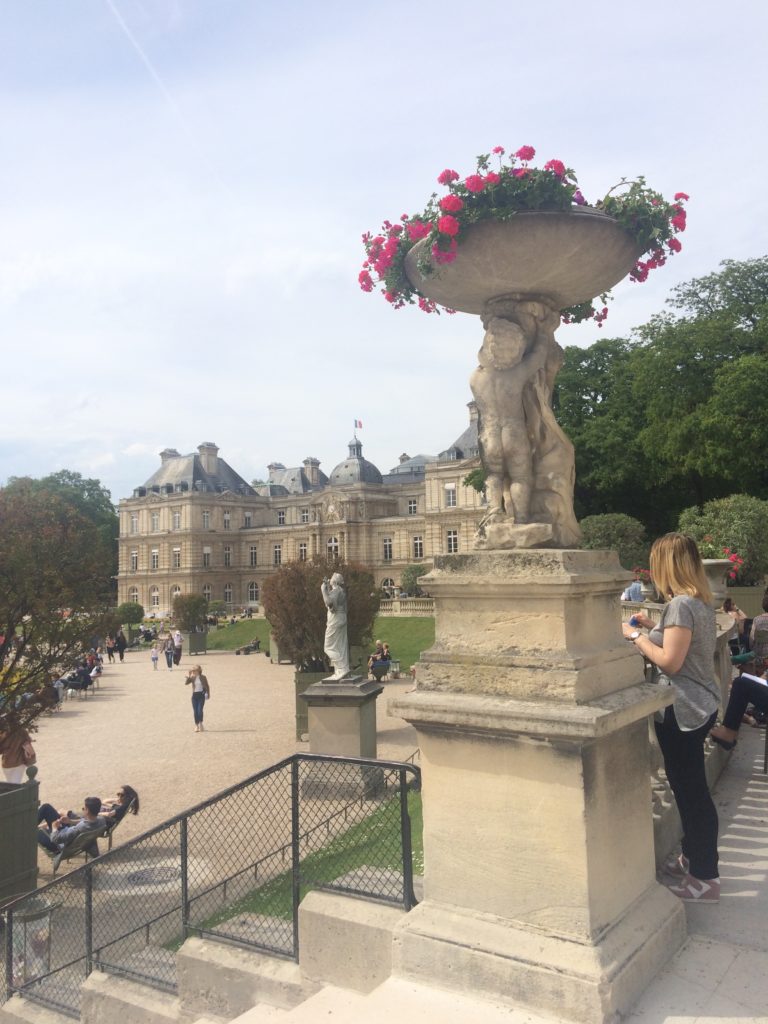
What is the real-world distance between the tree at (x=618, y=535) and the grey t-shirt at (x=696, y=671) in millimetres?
22036

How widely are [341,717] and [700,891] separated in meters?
8.01

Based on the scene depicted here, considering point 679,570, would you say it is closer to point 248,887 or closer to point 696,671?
point 696,671

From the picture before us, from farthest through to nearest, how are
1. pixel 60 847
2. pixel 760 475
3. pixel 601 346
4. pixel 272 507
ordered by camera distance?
pixel 272 507, pixel 601 346, pixel 760 475, pixel 60 847

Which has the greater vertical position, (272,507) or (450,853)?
(272,507)

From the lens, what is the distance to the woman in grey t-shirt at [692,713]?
3.31 m

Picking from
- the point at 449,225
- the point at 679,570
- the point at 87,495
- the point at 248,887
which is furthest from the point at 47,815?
the point at 87,495

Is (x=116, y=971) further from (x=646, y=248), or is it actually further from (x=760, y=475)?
(x=760, y=475)

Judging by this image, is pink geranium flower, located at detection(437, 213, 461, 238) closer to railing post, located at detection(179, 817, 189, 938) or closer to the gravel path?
railing post, located at detection(179, 817, 189, 938)

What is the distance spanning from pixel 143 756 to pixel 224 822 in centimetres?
524

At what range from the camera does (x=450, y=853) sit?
297cm

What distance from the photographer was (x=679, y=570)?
11.1ft

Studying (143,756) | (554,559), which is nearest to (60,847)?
(143,756)

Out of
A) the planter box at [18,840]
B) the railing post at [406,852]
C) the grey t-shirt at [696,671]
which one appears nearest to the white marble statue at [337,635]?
the planter box at [18,840]

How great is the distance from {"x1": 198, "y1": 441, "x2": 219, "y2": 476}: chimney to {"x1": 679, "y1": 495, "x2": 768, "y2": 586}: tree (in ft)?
213
